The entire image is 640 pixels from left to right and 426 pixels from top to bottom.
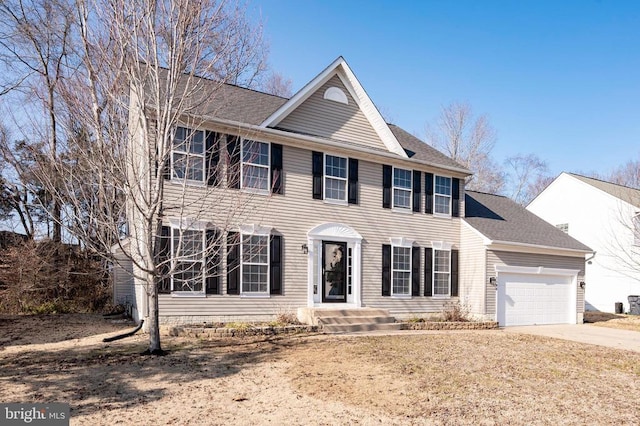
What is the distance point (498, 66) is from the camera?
64.0 ft

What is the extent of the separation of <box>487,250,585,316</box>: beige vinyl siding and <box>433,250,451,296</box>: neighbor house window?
136cm

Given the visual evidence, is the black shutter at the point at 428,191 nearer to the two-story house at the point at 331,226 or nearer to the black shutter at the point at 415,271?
the two-story house at the point at 331,226

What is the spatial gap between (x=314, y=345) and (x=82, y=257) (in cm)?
1132

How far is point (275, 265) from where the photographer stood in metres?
12.1

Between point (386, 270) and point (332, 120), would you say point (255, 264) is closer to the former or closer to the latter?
point (386, 270)

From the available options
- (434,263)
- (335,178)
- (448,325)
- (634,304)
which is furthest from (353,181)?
(634,304)

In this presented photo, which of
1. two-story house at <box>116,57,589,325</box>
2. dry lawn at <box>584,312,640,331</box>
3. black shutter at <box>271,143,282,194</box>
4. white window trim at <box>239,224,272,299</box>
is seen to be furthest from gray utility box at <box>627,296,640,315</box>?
black shutter at <box>271,143,282,194</box>

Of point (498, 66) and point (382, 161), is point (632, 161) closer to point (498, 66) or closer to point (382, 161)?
point (498, 66)

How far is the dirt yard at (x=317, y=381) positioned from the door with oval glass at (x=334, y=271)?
294 centimetres

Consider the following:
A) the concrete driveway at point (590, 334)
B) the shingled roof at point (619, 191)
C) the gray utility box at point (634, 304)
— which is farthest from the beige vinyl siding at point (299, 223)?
the shingled roof at point (619, 191)

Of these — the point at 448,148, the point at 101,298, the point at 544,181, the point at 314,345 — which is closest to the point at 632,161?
the point at 544,181

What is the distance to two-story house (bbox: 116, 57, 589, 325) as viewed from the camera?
1110 cm

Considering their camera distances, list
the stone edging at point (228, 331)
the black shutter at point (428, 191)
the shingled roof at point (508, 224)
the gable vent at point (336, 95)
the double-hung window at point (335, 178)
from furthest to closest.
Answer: the shingled roof at point (508, 224), the black shutter at point (428, 191), the gable vent at point (336, 95), the double-hung window at point (335, 178), the stone edging at point (228, 331)

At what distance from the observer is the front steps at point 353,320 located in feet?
38.5
